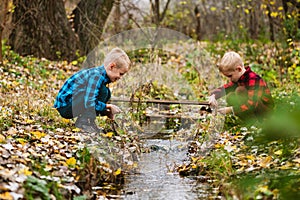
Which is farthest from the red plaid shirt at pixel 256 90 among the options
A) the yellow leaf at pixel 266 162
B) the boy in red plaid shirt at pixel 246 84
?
the yellow leaf at pixel 266 162

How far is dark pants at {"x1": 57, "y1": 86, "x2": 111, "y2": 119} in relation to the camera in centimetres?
529

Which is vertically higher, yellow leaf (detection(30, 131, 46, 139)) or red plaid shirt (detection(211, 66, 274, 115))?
red plaid shirt (detection(211, 66, 274, 115))

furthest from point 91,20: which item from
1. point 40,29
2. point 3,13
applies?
point 3,13

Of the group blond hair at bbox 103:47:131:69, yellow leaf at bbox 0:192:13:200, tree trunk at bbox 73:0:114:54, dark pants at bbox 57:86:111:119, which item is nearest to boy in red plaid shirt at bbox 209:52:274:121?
blond hair at bbox 103:47:131:69

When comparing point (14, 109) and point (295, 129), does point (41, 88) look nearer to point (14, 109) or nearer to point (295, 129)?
point (14, 109)

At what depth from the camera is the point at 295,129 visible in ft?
4.38

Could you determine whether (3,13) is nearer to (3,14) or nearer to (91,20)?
(3,14)

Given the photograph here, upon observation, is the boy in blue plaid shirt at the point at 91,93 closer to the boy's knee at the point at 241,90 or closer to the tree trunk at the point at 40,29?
the boy's knee at the point at 241,90

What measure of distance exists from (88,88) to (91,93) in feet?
0.27

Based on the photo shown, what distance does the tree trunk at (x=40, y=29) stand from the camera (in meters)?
11.1

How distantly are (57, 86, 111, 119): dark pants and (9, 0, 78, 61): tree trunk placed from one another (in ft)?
19.4

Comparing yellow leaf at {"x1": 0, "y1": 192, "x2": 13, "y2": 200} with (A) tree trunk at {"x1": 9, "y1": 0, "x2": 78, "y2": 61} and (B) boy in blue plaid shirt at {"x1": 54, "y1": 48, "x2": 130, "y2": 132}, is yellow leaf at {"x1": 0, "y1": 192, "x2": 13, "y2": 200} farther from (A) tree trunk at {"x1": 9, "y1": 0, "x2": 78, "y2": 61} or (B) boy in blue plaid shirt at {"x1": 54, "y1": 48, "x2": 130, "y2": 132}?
(A) tree trunk at {"x1": 9, "y1": 0, "x2": 78, "y2": 61}

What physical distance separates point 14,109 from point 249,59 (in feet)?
24.5

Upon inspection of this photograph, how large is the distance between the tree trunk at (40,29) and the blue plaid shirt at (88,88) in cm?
583
